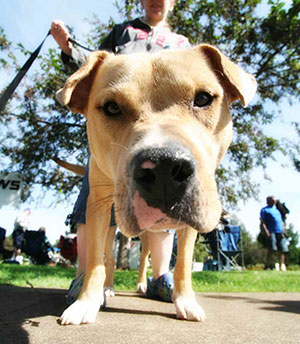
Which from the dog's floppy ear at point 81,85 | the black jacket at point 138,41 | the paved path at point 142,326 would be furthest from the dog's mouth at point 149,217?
the black jacket at point 138,41

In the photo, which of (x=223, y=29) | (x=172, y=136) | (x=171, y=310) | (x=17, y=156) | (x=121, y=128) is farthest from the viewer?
(x=17, y=156)

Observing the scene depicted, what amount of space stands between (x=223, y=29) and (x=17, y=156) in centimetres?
840

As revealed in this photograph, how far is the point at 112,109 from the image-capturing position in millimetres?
2152

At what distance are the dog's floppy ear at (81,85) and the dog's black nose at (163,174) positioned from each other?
3.73 ft

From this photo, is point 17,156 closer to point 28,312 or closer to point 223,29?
point 223,29

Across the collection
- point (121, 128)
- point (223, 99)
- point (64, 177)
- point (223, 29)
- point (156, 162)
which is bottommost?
point (156, 162)

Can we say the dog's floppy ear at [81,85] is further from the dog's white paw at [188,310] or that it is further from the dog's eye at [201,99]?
the dog's white paw at [188,310]

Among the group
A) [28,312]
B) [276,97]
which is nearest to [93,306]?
[28,312]

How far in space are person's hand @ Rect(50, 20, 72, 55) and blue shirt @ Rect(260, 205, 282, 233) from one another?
962cm

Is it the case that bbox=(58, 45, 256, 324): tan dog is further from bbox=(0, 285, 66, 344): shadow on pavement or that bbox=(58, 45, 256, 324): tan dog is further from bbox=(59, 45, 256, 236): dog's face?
bbox=(0, 285, 66, 344): shadow on pavement

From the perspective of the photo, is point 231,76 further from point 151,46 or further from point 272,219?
point 272,219

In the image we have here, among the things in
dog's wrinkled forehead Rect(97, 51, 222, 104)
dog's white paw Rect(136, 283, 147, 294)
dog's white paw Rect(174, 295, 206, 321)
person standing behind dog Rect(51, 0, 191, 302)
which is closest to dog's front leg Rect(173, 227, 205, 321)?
dog's white paw Rect(174, 295, 206, 321)

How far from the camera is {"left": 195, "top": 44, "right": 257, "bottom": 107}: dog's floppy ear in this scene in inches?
88.3

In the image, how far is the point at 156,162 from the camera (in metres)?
1.36
